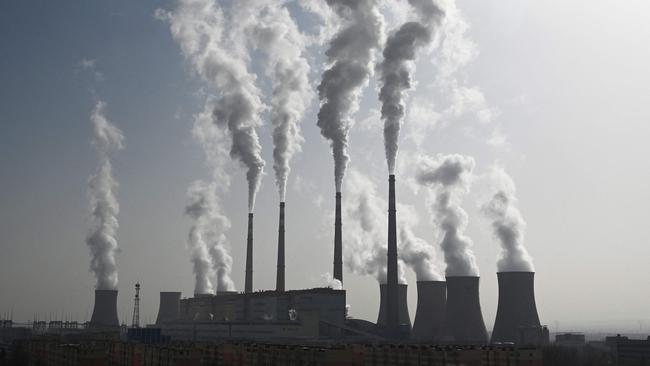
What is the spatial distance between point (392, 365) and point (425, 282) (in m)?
27.7

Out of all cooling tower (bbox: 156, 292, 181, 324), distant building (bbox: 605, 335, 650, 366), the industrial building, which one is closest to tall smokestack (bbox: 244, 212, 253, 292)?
the industrial building

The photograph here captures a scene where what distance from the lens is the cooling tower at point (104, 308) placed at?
272 ft

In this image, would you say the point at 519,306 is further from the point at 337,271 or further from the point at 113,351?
the point at 113,351

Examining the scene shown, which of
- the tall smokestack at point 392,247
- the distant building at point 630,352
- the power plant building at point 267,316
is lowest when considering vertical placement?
the distant building at point 630,352

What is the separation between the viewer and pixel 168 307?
314 ft

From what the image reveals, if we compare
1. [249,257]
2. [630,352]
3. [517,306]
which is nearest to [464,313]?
[517,306]

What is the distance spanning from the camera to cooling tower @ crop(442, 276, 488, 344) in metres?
56.1

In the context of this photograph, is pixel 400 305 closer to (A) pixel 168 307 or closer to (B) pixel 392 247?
(B) pixel 392 247

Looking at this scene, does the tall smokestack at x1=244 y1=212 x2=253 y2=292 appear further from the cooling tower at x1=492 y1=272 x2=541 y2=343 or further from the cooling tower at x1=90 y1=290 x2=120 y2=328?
the cooling tower at x1=492 y1=272 x2=541 y2=343

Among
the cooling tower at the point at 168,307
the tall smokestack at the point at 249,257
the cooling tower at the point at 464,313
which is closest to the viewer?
the cooling tower at the point at 464,313

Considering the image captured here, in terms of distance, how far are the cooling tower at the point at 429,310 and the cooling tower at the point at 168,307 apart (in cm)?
4443

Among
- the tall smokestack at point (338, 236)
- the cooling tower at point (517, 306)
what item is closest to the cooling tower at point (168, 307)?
the tall smokestack at point (338, 236)

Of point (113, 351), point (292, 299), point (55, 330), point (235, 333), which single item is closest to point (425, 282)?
point (292, 299)

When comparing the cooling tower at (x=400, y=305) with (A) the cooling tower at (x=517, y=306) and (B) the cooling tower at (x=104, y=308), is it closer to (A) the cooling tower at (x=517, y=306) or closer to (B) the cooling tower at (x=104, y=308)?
(A) the cooling tower at (x=517, y=306)
